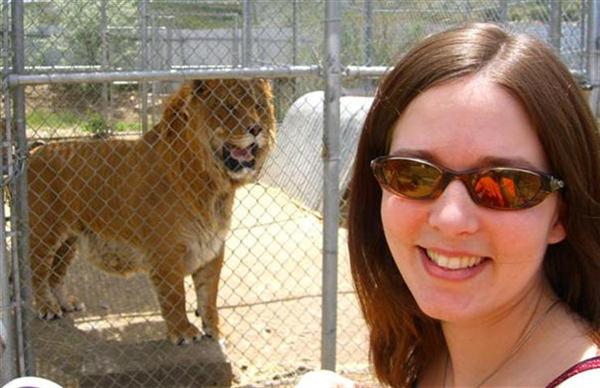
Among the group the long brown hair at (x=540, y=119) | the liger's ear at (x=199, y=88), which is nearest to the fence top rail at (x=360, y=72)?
the liger's ear at (x=199, y=88)

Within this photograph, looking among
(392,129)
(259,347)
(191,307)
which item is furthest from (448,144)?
(191,307)

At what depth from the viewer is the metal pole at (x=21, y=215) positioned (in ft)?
12.6

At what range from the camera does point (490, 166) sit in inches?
53.5

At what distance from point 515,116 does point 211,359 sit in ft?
13.1

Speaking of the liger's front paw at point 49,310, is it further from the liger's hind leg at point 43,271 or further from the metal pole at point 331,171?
the metal pole at point 331,171

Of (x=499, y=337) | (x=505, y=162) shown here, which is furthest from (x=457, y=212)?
(x=499, y=337)

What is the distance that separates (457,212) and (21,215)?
3.15 m

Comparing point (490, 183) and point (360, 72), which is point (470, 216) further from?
point (360, 72)

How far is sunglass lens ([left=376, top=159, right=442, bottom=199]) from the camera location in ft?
4.57

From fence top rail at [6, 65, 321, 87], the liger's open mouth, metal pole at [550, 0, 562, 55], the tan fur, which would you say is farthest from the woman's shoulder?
metal pole at [550, 0, 562, 55]

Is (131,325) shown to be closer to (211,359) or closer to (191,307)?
(191,307)

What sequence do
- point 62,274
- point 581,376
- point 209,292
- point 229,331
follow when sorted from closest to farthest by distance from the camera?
point 581,376, point 209,292, point 229,331, point 62,274

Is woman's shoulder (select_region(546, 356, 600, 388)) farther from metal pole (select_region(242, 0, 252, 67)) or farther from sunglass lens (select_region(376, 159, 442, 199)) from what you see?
metal pole (select_region(242, 0, 252, 67))

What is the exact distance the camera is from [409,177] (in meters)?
1.43
